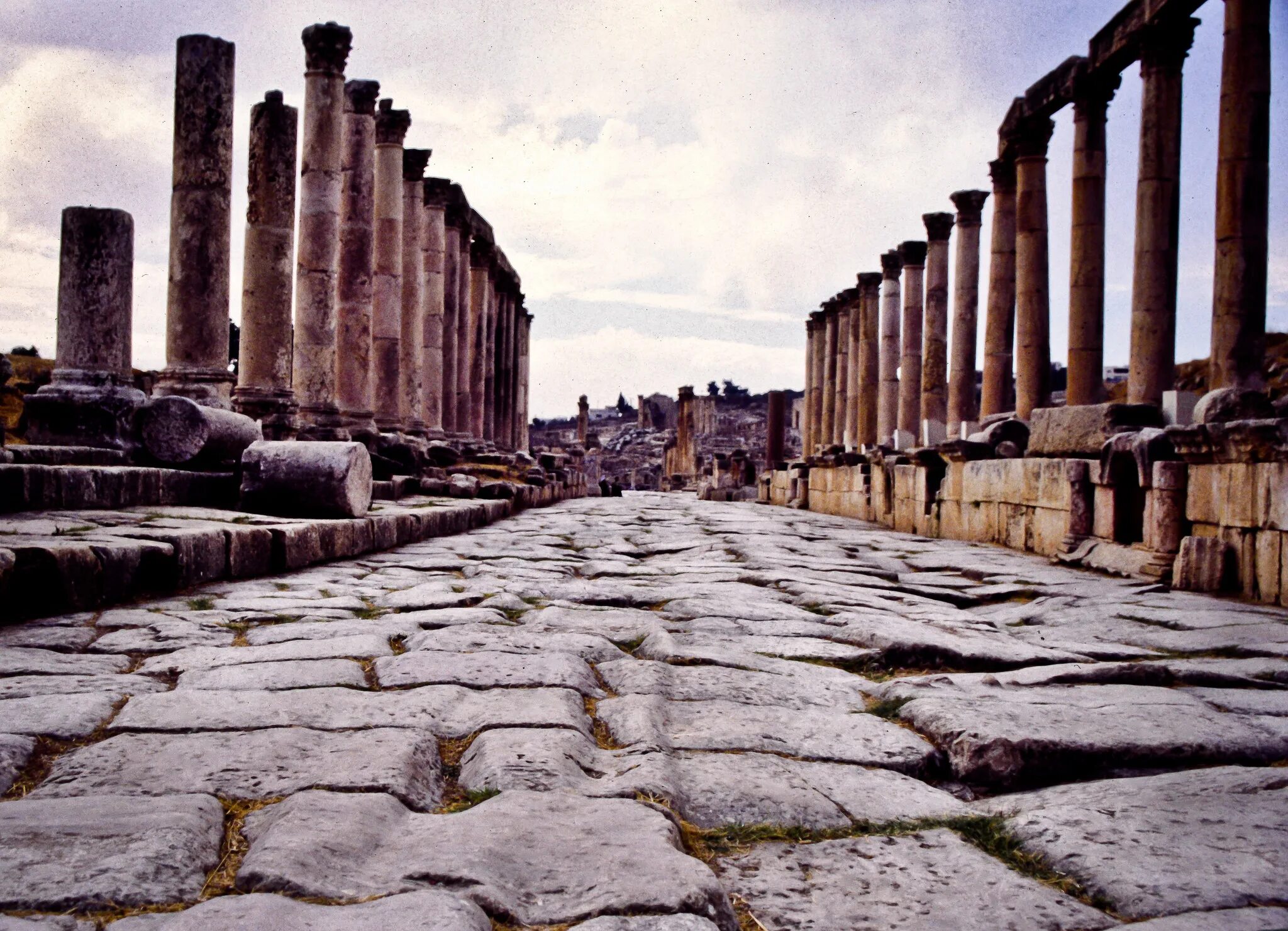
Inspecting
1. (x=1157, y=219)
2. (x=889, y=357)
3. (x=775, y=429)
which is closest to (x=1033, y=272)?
(x=1157, y=219)

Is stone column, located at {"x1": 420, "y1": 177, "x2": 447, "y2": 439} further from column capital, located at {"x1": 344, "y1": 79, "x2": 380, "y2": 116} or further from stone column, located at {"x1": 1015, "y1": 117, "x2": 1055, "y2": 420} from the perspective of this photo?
stone column, located at {"x1": 1015, "y1": 117, "x2": 1055, "y2": 420}

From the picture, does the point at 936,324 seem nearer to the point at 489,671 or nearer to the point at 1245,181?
the point at 1245,181

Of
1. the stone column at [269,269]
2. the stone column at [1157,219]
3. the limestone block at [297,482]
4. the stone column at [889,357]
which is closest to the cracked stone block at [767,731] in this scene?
the limestone block at [297,482]

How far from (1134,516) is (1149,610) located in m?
2.31

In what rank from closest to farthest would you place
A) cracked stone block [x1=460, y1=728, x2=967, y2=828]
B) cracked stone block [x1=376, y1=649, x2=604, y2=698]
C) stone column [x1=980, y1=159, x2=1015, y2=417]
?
cracked stone block [x1=460, y1=728, x2=967, y2=828], cracked stone block [x1=376, y1=649, x2=604, y2=698], stone column [x1=980, y1=159, x2=1015, y2=417]

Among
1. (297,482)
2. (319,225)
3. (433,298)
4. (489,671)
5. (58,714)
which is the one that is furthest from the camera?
(433,298)

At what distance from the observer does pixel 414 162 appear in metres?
17.8

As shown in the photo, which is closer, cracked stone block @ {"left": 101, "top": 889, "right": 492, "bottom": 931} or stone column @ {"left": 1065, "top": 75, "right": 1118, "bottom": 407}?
cracked stone block @ {"left": 101, "top": 889, "right": 492, "bottom": 931}

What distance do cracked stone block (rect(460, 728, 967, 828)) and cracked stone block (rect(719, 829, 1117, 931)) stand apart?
15cm

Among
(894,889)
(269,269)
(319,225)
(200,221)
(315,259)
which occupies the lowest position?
(894,889)

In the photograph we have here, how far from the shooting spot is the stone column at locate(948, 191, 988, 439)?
18.9 meters

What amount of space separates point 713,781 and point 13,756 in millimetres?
1484

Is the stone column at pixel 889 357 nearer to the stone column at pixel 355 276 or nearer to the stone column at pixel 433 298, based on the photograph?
the stone column at pixel 433 298

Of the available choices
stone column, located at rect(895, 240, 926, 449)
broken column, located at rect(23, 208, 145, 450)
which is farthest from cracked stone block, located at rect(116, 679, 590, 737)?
stone column, located at rect(895, 240, 926, 449)
